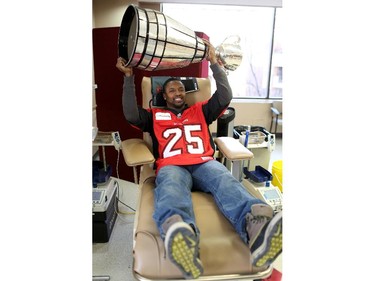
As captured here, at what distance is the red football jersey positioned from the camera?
1.39 metres

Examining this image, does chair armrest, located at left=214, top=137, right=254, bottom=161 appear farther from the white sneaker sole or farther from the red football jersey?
the white sneaker sole

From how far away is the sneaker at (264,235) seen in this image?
80 centimetres

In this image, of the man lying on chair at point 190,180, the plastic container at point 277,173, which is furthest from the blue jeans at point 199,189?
the plastic container at point 277,173

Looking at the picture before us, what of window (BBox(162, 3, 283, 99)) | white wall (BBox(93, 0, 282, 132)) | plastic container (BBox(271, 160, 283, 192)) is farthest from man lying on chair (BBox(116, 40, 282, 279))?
white wall (BBox(93, 0, 282, 132))

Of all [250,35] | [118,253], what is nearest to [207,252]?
[118,253]

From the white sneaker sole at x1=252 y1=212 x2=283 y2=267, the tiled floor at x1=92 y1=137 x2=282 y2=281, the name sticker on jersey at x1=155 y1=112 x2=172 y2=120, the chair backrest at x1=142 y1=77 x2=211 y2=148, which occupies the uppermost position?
the chair backrest at x1=142 y1=77 x2=211 y2=148

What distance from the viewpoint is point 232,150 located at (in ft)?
4.43

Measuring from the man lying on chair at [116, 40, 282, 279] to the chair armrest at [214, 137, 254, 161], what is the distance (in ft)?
Result: 0.20

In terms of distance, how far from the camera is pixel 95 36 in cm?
199
